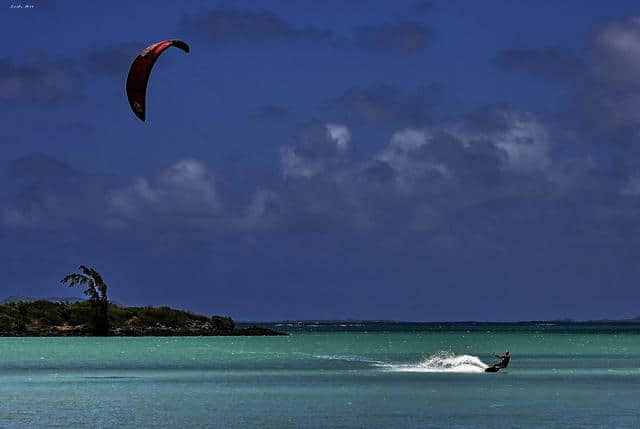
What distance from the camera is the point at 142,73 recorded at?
4250 centimetres

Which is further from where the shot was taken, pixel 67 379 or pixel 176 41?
pixel 67 379

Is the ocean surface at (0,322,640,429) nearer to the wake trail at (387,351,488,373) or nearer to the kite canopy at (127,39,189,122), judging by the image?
the wake trail at (387,351,488,373)

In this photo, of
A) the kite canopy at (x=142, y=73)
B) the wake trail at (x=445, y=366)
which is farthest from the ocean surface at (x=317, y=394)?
the kite canopy at (x=142, y=73)

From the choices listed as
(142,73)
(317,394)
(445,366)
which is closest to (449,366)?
(445,366)

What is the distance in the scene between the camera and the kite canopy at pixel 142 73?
41875mm

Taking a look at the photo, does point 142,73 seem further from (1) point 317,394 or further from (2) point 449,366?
(2) point 449,366

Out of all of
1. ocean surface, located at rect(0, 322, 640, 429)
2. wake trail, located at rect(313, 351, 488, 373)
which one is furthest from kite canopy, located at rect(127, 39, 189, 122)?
wake trail, located at rect(313, 351, 488, 373)

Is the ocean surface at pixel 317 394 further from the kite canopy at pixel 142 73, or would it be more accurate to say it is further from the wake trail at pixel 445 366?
the kite canopy at pixel 142 73

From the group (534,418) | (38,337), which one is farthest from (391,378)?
(38,337)

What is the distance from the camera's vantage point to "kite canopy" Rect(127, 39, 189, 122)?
41875 millimetres

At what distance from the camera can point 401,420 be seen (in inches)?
1914

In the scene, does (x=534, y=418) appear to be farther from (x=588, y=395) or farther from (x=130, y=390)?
(x=130, y=390)

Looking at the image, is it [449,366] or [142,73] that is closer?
[142,73]

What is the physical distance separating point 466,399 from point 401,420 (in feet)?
34.9
